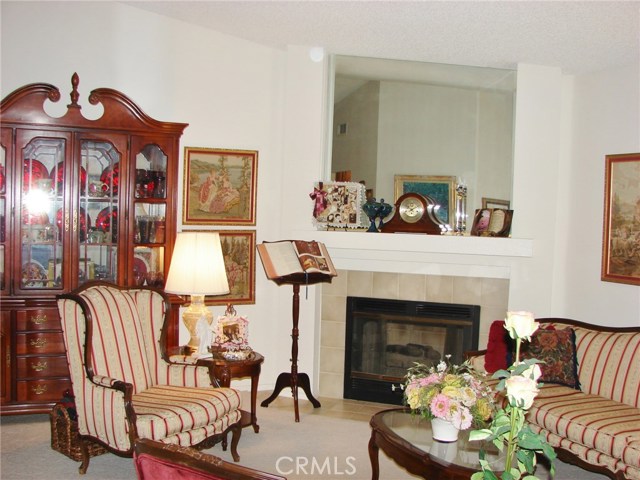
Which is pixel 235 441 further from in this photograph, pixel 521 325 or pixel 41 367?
pixel 521 325

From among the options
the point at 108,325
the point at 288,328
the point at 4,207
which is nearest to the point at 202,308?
the point at 108,325

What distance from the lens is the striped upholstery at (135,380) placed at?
3645 millimetres

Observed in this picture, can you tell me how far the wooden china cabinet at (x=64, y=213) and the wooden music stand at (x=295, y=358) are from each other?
0.97 m

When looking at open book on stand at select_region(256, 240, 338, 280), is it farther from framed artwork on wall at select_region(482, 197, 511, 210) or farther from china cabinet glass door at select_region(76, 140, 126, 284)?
framed artwork on wall at select_region(482, 197, 511, 210)

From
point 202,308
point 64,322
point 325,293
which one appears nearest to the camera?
point 64,322

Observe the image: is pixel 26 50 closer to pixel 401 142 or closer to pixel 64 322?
pixel 64 322

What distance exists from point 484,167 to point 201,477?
4.23 meters

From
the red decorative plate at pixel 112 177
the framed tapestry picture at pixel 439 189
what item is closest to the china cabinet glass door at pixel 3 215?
the red decorative plate at pixel 112 177

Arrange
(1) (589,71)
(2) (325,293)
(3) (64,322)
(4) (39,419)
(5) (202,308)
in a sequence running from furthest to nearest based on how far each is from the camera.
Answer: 1. (2) (325,293)
2. (1) (589,71)
3. (4) (39,419)
4. (5) (202,308)
5. (3) (64,322)

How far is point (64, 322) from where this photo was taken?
3891 mm

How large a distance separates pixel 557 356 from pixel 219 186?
286 centimetres

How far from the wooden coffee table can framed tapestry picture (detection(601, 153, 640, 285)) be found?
2082 millimetres

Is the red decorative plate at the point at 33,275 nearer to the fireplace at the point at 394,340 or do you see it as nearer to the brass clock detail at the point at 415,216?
the fireplace at the point at 394,340

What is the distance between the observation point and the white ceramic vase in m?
3.33
